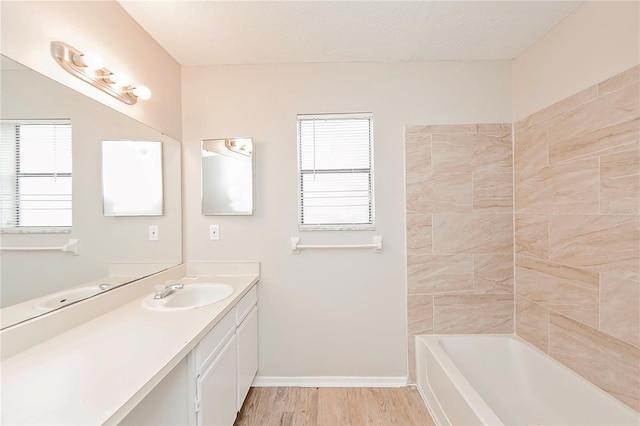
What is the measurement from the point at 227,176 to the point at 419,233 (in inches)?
60.9

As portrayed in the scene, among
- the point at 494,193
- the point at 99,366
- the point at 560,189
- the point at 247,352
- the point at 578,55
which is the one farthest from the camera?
the point at 494,193

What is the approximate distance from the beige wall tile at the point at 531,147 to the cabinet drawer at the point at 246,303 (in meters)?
2.19

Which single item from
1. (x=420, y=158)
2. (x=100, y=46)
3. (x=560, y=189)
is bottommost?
(x=560, y=189)

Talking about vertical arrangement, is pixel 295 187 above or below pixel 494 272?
above

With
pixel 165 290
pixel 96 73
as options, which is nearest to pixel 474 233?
pixel 165 290

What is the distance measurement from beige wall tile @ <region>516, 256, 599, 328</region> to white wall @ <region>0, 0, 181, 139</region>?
2794 mm

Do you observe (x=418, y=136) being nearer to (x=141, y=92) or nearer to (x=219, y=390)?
(x=141, y=92)

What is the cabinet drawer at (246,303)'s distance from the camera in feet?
5.34

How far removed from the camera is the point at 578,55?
149cm

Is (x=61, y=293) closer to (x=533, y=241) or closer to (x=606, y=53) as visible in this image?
(x=533, y=241)

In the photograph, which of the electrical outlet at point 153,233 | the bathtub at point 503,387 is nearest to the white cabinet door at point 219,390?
the electrical outlet at point 153,233

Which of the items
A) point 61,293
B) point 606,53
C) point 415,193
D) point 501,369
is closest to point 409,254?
point 415,193

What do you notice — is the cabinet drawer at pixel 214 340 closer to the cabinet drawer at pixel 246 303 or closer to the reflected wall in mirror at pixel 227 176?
the cabinet drawer at pixel 246 303

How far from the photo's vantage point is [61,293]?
1.13m
